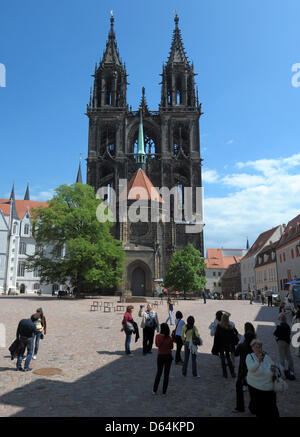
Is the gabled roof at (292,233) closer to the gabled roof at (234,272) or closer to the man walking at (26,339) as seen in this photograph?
the gabled roof at (234,272)

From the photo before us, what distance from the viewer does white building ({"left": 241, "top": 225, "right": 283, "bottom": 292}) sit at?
55.1 metres

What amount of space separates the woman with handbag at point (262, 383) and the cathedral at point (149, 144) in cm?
4461

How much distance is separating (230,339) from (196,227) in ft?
152

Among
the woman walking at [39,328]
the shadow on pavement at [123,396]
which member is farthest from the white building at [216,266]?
the shadow on pavement at [123,396]

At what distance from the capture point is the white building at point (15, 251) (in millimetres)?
53719

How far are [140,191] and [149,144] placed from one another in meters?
16.8

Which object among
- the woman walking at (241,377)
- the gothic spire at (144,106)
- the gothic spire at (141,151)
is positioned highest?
the gothic spire at (144,106)

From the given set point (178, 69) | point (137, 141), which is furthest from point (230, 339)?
point (178, 69)

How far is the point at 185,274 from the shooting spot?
43906 millimetres

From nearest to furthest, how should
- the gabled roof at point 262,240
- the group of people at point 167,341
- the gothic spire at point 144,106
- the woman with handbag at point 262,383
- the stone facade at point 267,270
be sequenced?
the woman with handbag at point 262,383
the group of people at point 167,341
the stone facade at point 267,270
the gabled roof at point 262,240
the gothic spire at point 144,106

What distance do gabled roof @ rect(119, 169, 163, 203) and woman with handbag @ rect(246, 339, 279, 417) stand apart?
45.5 metres

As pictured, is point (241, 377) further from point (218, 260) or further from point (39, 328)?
point (218, 260)

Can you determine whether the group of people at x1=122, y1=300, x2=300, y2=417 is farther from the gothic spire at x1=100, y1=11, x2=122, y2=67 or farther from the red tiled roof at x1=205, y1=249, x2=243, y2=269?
the red tiled roof at x1=205, y1=249, x2=243, y2=269

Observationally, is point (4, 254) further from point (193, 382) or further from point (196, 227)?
point (193, 382)
